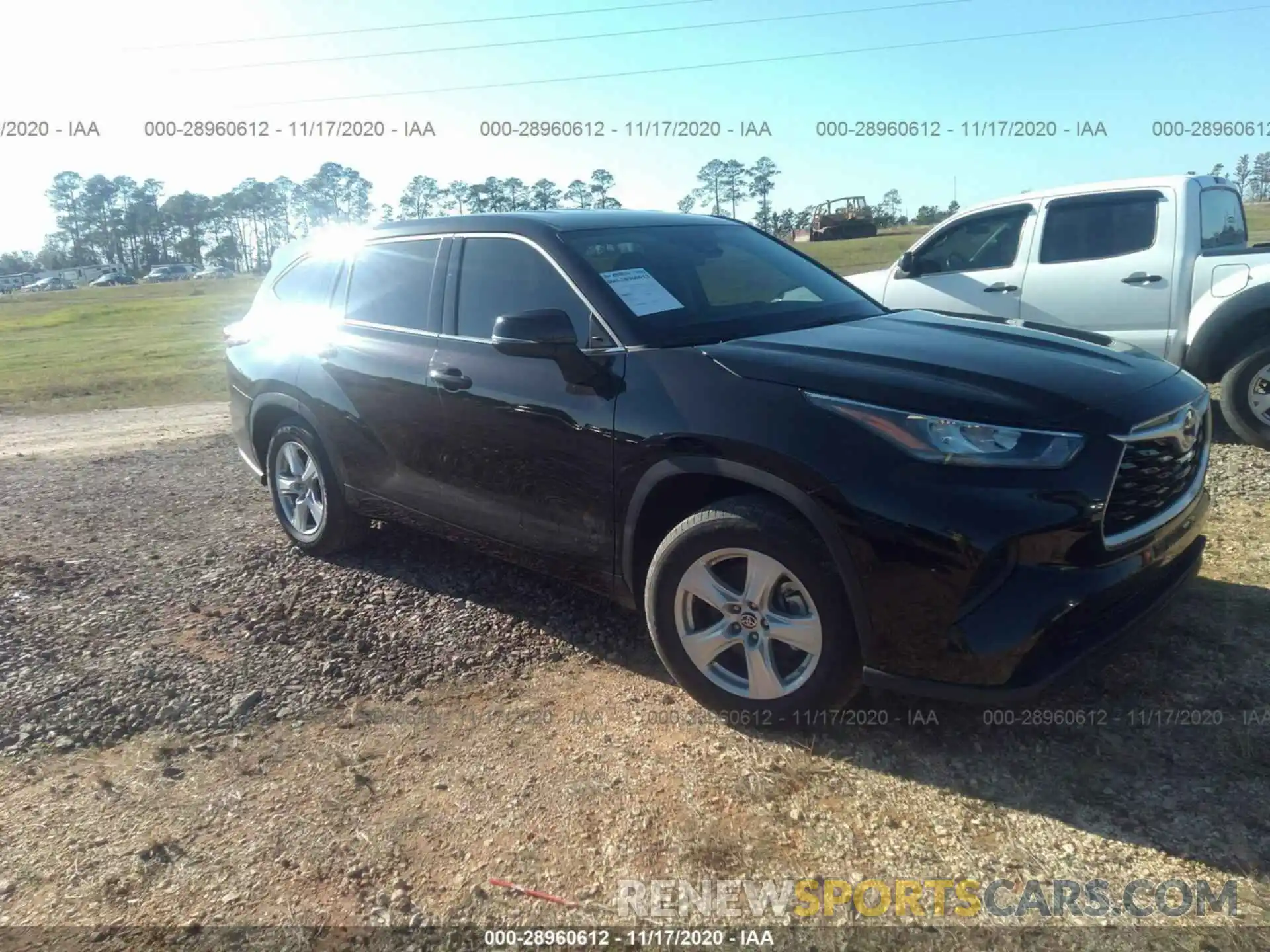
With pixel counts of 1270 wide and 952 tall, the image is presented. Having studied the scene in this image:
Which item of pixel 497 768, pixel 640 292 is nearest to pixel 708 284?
pixel 640 292

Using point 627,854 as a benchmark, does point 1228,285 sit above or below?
above

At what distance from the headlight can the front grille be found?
0.72ft

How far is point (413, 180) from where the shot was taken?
55.1m

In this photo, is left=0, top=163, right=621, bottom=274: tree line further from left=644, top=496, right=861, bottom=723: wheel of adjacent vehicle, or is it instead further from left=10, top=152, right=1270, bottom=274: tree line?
left=644, top=496, right=861, bottom=723: wheel of adjacent vehicle

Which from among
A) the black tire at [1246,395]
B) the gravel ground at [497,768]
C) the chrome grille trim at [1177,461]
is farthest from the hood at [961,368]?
the black tire at [1246,395]

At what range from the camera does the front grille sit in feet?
9.62

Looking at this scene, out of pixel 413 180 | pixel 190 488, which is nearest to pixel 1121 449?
pixel 190 488

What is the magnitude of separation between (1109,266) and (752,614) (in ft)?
17.2

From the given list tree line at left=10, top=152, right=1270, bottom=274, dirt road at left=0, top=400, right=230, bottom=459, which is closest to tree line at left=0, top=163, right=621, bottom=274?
tree line at left=10, top=152, right=1270, bottom=274

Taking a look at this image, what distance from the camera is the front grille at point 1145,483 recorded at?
9.62 ft

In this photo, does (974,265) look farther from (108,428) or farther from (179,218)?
(179,218)

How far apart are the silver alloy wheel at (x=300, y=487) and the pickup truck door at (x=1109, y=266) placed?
16.5 ft

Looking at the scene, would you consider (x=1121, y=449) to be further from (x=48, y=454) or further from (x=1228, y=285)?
(x=48, y=454)

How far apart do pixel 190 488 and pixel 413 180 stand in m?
51.9
